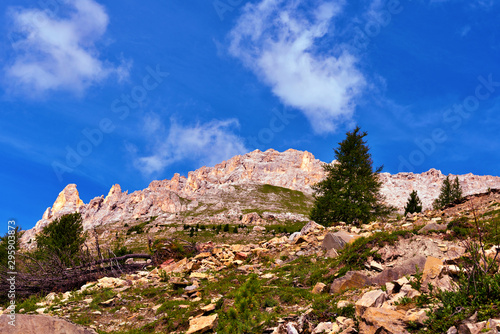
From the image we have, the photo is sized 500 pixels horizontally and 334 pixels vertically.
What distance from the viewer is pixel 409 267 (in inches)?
347

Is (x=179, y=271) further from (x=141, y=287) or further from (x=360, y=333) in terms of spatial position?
(x=360, y=333)

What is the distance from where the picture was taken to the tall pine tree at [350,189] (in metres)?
28.5

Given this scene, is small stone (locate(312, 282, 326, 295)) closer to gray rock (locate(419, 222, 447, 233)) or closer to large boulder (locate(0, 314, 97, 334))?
gray rock (locate(419, 222, 447, 233))

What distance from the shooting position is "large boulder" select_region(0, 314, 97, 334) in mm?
6992

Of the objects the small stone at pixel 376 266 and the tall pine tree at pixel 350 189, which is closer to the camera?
the small stone at pixel 376 266

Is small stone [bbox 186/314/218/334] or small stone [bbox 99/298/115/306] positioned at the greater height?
small stone [bbox 99/298/115/306]

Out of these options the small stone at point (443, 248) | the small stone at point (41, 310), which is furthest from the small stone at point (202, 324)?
the small stone at point (443, 248)

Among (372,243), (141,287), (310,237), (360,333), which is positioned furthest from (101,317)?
(310,237)

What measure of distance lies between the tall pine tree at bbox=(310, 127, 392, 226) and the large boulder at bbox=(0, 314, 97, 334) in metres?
23.3

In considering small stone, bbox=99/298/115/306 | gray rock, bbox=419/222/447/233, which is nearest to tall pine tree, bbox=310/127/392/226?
gray rock, bbox=419/222/447/233

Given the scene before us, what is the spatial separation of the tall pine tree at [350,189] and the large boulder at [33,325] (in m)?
23.3

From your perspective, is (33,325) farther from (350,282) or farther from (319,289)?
(350,282)

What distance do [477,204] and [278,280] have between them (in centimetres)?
1701

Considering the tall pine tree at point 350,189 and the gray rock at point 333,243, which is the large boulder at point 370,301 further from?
the tall pine tree at point 350,189
